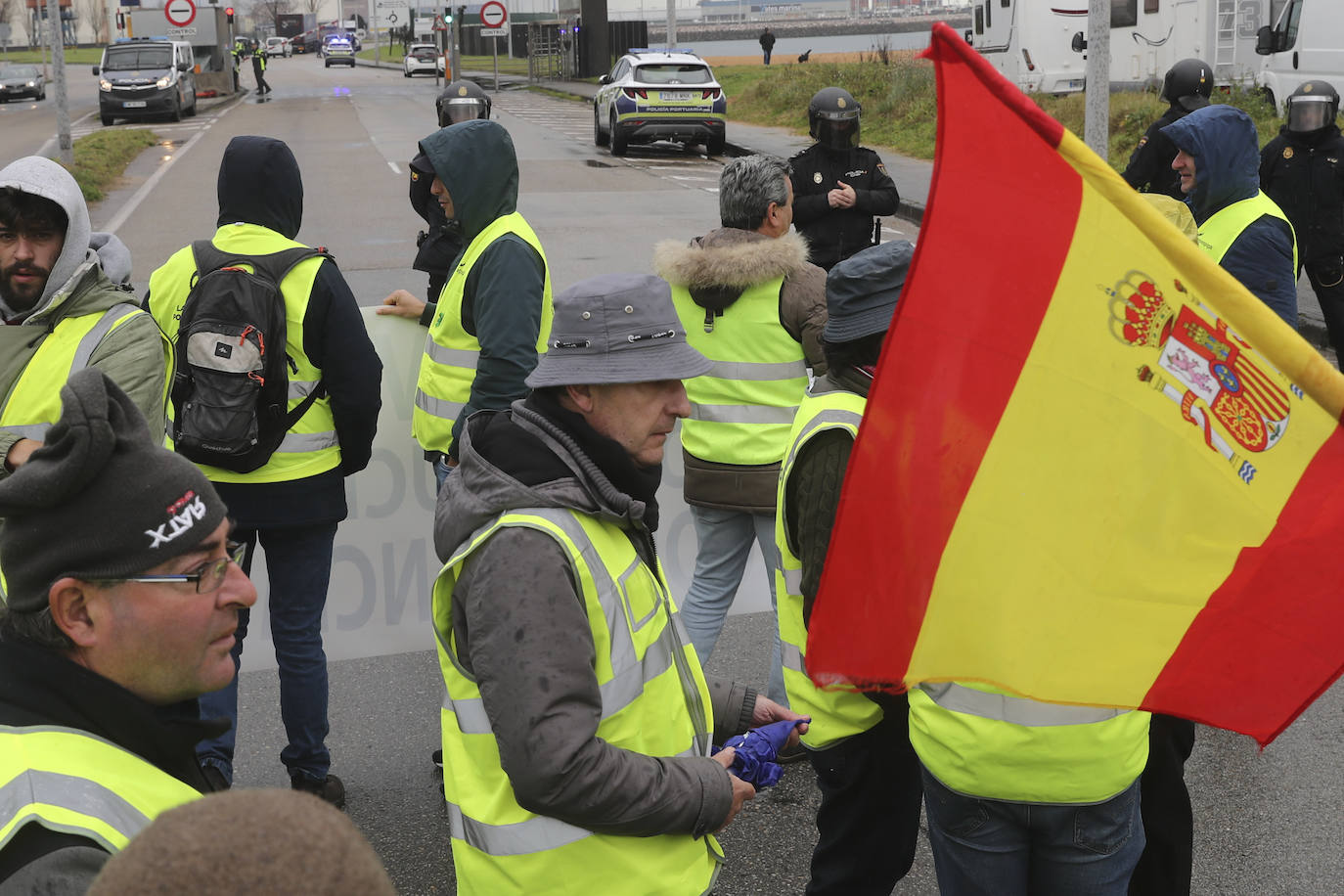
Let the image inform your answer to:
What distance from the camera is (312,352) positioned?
13.2 ft

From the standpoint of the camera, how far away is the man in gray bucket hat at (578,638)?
87.8 inches

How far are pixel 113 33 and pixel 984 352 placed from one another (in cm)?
13126

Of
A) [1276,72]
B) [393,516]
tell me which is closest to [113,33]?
[1276,72]

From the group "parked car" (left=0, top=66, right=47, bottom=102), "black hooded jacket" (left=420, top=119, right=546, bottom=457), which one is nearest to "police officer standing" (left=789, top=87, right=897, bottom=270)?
"black hooded jacket" (left=420, top=119, right=546, bottom=457)

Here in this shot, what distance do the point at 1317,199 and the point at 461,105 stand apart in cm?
581

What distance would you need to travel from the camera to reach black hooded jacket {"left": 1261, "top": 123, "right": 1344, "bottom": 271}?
30.5 ft

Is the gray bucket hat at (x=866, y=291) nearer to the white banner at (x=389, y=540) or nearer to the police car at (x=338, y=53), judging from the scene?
the white banner at (x=389, y=540)

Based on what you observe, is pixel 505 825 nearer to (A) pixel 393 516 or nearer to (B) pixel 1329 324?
(A) pixel 393 516

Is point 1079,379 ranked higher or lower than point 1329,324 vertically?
higher

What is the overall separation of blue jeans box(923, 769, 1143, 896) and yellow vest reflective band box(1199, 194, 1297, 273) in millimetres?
3203

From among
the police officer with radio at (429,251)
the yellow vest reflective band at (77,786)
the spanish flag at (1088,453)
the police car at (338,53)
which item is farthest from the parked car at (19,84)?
the yellow vest reflective band at (77,786)

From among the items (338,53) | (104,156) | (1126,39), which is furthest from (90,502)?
(338,53)

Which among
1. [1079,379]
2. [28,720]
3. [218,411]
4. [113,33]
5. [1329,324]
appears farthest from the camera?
[113,33]

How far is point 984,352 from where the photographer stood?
221 centimetres
